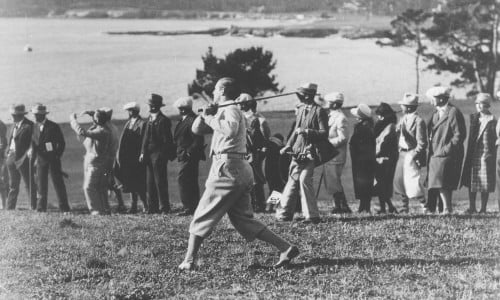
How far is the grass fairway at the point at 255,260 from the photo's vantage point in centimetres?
641

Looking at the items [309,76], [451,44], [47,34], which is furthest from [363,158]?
[47,34]

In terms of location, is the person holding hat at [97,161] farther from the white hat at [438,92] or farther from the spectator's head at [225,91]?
the white hat at [438,92]

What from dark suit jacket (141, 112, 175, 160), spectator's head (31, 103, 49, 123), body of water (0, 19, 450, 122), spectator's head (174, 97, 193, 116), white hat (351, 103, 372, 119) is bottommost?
body of water (0, 19, 450, 122)

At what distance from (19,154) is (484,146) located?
25.9 ft

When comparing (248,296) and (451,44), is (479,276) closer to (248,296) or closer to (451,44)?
(248,296)

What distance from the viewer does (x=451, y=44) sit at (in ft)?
153

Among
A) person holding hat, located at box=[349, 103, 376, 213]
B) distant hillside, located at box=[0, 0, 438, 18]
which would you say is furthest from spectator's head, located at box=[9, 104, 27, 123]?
distant hillside, located at box=[0, 0, 438, 18]

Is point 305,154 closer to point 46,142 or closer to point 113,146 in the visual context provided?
point 113,146

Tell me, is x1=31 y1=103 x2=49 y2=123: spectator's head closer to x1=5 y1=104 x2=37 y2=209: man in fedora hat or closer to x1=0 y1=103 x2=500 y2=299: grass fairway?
x1=5 y1=104 x2=37 y2=209: man in fedora hat

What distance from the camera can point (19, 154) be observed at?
499 inches

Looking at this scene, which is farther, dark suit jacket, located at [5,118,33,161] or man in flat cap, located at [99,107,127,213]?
dark suit jacket, located at [5,118,33,161]

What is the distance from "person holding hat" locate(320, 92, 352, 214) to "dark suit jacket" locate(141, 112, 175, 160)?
8.27 feet

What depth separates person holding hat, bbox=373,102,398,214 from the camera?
11.4 metres

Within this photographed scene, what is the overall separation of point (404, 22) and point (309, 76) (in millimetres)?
8425
